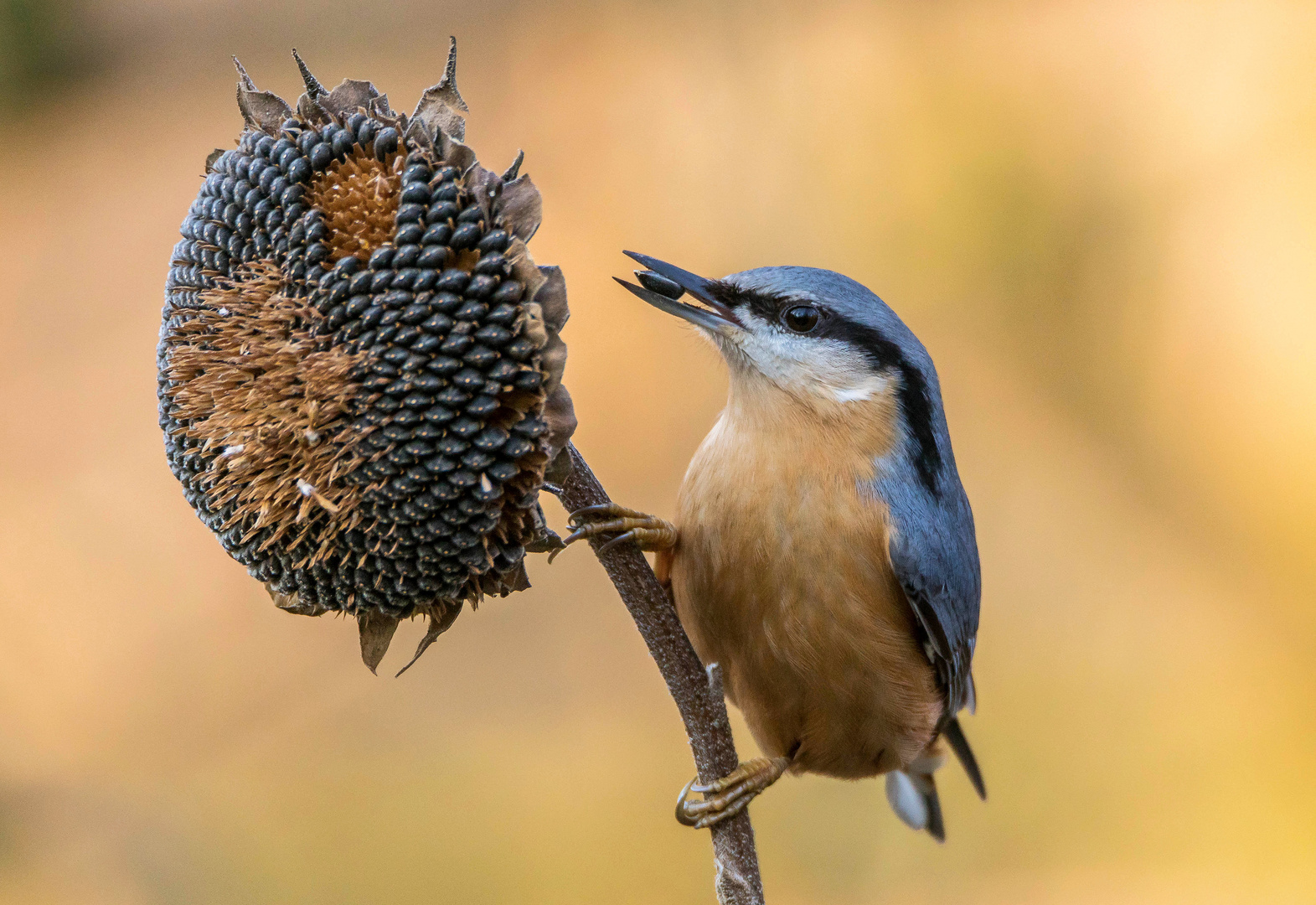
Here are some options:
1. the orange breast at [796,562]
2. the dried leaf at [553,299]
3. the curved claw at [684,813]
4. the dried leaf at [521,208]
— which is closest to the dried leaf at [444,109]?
the dried leaf at [521,208]

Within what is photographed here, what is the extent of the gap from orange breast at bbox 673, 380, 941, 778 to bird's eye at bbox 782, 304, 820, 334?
0.13 m

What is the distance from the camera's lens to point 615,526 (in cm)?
158

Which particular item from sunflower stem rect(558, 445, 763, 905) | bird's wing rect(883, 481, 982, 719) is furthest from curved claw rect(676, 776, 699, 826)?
bird's wing rect(883, 481, 982, 719)

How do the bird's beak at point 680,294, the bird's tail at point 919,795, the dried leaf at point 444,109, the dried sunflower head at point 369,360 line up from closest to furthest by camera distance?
the dried sunflower head at point 369,360 < the dried leaf at point 444,109 < the bird's beak at point 680,294 < the bird's tail at point 919,795

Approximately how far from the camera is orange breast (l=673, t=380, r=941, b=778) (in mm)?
1854

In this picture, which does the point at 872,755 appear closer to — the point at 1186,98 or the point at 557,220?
A: the point at 557,220

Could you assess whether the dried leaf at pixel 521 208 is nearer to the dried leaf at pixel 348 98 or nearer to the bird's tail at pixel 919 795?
the dried leaf at pixel 348 98

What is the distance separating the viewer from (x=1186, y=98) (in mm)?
3719

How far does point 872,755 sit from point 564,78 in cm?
275

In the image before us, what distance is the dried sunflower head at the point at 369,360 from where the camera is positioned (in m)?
1.19

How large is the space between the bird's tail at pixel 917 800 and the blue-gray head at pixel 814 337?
160 cm

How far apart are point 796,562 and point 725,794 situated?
17.7 inches

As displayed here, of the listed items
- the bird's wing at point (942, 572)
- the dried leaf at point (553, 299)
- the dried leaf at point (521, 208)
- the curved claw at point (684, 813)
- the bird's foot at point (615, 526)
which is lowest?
the curved claw at point (684, 813)

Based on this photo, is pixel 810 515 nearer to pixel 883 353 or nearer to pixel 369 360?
pixel 883 353
